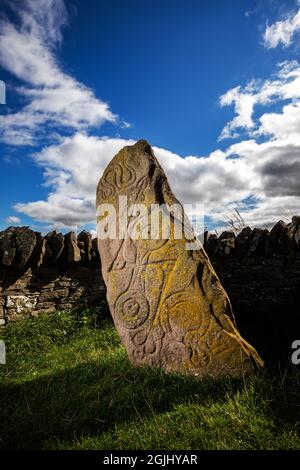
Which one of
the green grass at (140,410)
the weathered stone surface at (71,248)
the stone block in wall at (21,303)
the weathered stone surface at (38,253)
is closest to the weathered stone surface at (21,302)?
the stone block in wall at (21,303)

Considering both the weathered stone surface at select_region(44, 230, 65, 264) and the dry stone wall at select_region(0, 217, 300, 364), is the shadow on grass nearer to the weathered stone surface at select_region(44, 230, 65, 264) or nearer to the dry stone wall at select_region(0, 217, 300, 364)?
the dry stone wall at select_region(0, 217, 300, 364)

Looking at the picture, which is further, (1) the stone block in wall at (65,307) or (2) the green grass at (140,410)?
(1) the stone block in wall at (65,307)

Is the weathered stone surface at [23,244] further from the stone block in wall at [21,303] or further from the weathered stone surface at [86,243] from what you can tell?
the weathered stone surface at [86,243]

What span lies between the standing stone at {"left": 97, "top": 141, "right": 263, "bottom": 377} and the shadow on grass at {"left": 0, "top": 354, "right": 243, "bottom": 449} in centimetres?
22

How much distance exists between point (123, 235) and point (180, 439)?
7.47 feet

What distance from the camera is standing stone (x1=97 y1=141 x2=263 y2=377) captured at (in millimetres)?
3457

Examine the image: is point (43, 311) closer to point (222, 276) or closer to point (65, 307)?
point (65, 307)

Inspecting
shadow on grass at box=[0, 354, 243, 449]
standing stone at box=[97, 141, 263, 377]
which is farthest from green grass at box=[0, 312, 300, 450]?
standing stone at box=[97, 141, 263, 377]

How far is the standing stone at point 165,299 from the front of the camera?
11.3ft

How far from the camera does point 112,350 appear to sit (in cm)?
485

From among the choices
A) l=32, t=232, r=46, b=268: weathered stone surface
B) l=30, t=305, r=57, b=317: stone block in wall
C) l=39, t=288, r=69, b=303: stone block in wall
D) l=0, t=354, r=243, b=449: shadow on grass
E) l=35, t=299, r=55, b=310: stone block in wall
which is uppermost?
l=32, t=232, r=46, b=268: weathered stone surface

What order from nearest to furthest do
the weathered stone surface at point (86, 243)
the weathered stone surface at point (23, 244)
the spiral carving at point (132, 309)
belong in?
the spiral carving at point (132, 309)
the weathered stone surface at point (23, 244)
the weathered stone surface at point (86, 243)

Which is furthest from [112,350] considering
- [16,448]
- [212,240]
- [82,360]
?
[212,240]

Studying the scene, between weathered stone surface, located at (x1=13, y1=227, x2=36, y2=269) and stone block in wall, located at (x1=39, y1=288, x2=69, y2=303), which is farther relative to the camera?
stone block in wall, located at (x1=39, y1=288, x2=69, y2=303)
